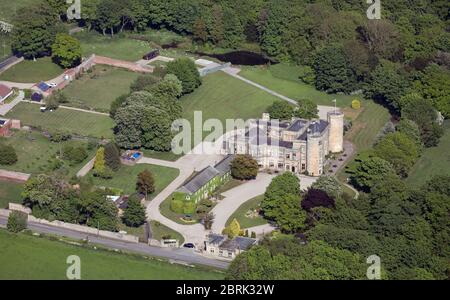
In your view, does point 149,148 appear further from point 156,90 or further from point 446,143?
point 446,143

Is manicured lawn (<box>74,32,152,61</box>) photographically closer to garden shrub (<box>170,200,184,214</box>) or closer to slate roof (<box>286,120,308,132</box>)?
slate roof (<box>286,120,308,132</box>)

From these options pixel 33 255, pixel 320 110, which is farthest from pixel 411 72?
pixel 33 255

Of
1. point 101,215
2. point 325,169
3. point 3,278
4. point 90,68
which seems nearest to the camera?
point 3,278

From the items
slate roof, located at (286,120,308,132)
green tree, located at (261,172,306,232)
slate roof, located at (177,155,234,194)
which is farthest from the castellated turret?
green tree, located at (261,172,306,232)

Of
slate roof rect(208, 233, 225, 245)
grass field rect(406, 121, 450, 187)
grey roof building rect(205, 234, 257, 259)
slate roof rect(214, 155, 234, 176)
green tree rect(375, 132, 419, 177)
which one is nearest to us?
grey roof building rect(205, 234, 257, 259)

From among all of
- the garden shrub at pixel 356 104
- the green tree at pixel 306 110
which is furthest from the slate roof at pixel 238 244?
the garden shrub at pixel 356 104
